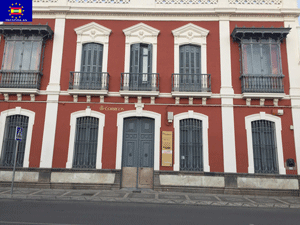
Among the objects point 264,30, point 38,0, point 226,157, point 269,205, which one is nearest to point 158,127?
point 226,157

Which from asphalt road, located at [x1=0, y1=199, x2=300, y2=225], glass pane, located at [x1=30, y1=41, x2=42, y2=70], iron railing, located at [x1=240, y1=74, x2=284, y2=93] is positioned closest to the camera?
asphalt road, located at [x1=0, y1=199, x2=300, y2=225]

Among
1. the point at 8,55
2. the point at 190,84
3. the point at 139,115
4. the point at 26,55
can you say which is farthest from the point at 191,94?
the point at 8,55

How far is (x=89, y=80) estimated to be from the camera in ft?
36.8

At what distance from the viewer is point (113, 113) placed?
11.1m

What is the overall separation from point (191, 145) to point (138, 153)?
101 inches

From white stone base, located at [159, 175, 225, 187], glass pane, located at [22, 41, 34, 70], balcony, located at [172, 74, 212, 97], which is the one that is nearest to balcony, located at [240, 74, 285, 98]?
balcony, located at [172, 74, 212, 97]

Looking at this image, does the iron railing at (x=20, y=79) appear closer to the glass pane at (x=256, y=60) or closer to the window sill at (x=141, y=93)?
the window sill at (x=141, y=93)

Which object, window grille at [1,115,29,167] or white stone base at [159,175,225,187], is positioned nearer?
white stone base at [159,175,225,187]

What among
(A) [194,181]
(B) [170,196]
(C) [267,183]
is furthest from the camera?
(A) [194,181]

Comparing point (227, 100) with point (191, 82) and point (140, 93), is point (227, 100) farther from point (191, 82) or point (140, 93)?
point (140, 93)

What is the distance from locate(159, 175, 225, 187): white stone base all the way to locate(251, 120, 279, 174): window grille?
6.14 feet

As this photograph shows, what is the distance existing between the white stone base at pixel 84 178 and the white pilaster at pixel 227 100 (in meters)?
5.42

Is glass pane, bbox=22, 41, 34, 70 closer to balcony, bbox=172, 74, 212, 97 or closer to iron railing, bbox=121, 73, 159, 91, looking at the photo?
iron railing, bbox=121, 73, 159, 91

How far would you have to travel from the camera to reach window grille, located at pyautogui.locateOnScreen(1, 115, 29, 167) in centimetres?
1080
